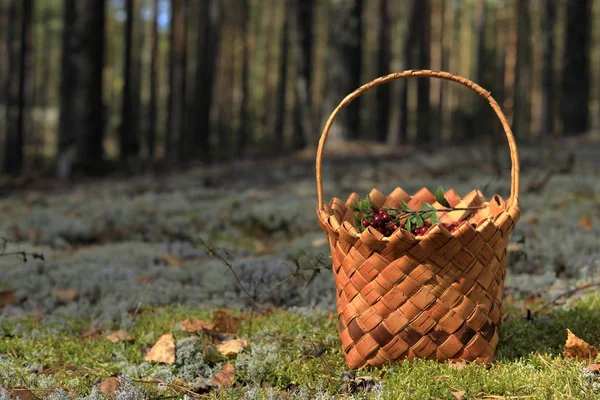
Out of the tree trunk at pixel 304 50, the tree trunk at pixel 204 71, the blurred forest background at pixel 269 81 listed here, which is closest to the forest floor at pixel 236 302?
the blurred forest background at pixel 269 81

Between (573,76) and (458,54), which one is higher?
(458,54)

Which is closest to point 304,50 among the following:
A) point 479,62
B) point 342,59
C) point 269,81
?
point 342,59

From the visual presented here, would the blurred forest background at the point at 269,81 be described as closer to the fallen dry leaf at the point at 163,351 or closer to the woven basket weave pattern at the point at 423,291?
the woven basket weave pattern at the point at 423,291

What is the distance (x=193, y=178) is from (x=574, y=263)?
777cm

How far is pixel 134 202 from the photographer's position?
27.4 feet

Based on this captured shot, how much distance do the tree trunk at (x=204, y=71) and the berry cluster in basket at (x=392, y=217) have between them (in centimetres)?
1624

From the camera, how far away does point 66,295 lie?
442 centimetres

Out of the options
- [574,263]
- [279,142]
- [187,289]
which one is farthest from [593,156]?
[279,142]

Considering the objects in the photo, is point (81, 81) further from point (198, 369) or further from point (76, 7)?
point (198, 369)

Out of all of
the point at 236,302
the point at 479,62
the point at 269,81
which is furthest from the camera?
the point at 269,81

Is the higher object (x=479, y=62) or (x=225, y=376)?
(x=479, y=62)

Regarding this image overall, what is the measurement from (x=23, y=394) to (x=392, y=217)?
1.96 m

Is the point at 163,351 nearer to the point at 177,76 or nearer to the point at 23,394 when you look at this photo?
the point at 23,394

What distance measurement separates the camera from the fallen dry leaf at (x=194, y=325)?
3572 mm
